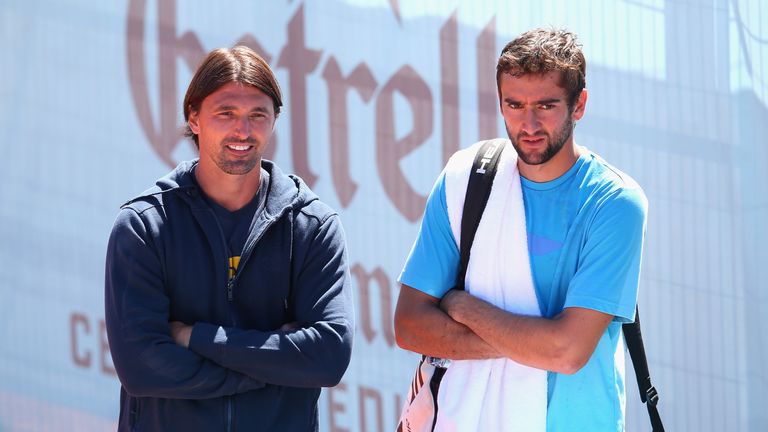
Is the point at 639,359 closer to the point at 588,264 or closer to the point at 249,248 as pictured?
the point at 588,264

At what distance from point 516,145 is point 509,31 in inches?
100.0

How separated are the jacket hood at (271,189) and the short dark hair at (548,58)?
54 centimetres

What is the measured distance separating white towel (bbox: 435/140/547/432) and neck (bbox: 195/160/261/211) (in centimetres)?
50

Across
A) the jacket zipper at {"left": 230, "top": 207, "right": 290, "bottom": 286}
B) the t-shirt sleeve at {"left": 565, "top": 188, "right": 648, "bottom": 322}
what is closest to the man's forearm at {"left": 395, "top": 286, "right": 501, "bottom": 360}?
the t-shirt sleeve at {"left": 565, "top": 188, "right": 648, "bottom": 322}

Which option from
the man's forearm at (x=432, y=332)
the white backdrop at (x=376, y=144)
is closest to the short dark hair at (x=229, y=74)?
the man's forearm at (x=432, y=332)

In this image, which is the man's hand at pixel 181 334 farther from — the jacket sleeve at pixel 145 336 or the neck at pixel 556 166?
the neck at pixel 556 166

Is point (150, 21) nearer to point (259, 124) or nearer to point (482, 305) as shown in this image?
point (259, 124)

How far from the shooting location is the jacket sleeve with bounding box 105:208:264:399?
85.8 inches

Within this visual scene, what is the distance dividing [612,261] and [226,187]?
0.88 meters

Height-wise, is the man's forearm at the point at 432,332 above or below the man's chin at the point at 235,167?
below

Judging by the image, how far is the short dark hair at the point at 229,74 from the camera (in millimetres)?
2375

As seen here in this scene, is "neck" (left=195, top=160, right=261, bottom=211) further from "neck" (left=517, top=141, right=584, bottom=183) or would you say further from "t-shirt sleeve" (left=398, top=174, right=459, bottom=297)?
"neck" (left=517, top=141, right=584, bottom=183)

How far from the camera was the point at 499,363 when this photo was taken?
7.50 ft

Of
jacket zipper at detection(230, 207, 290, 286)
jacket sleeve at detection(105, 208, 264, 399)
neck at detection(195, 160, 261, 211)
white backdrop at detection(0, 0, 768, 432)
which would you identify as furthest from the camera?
white backdrop at detection(0, 0, 768, 432)
